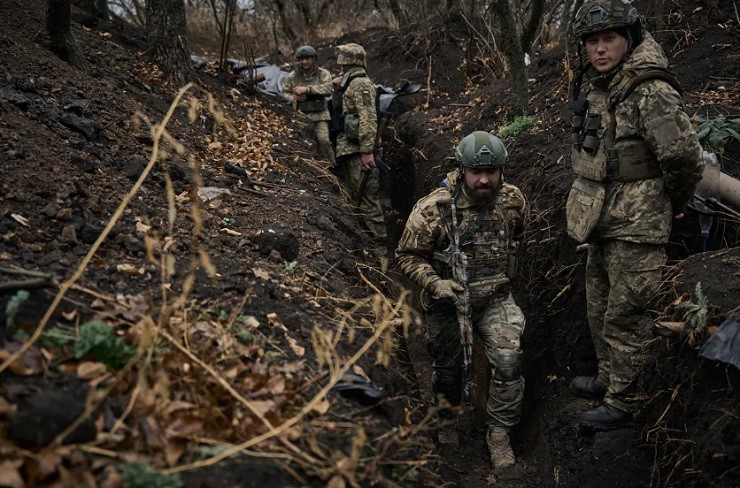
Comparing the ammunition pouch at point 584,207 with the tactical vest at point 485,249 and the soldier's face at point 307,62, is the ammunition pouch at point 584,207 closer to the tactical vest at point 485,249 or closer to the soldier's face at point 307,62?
the tactical vest at point 485,249

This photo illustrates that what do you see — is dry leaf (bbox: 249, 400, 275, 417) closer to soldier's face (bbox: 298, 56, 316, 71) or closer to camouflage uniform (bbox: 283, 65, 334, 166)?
camouflage uniform (bbox: 283, 65, 334, 166)

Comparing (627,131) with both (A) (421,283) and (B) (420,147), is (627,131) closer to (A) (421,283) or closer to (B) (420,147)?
(A) (421,283)

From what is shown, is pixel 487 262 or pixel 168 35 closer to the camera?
pixel 487 262

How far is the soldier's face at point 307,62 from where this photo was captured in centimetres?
890

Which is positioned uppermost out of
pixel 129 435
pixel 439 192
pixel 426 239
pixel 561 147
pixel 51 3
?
pixel 51 3

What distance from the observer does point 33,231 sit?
337 centimetres

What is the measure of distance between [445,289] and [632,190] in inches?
57.0

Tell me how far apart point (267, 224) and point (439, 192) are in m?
1.37

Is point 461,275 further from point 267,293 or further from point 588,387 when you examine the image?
point 267,293

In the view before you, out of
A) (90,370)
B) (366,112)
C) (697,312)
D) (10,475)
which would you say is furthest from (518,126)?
(10,475)

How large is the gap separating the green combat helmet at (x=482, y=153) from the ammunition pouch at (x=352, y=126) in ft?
12.1

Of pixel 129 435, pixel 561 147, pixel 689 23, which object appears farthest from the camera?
pixel 689 23

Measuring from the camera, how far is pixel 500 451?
4684 millimetres

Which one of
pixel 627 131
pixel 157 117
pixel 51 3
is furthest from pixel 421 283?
pixel 51 3
